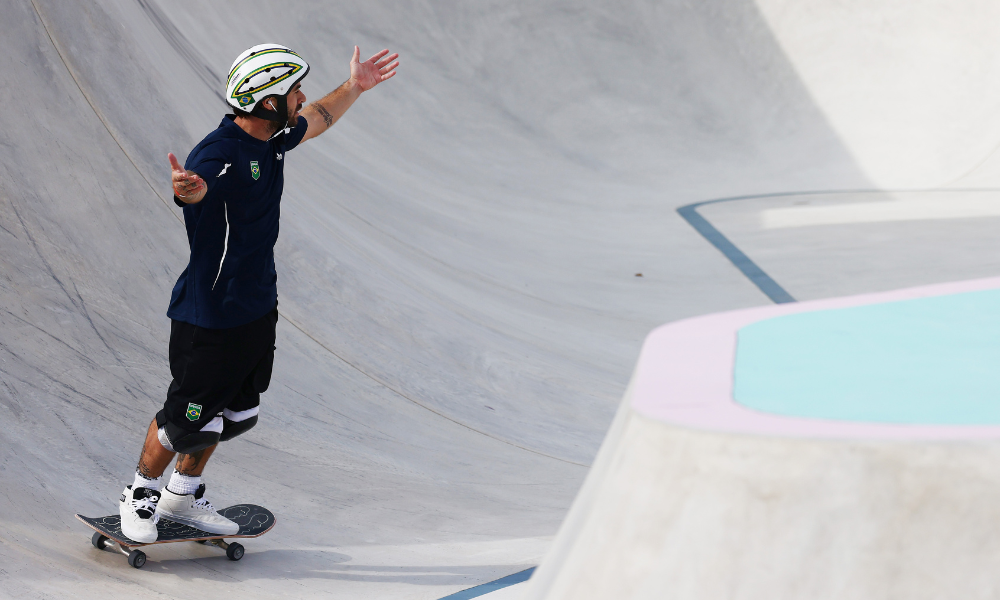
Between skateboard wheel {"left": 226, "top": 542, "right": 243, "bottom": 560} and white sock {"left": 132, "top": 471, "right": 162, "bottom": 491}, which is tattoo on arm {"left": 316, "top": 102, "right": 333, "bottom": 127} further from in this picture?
skateboard wheel {"left": 226, "top": 542, "right": 243, "bottom": 560}

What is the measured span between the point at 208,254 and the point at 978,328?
1901 millimetres

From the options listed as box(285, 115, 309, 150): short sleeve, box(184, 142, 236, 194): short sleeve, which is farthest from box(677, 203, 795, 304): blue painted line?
box(184, 142, 236, 194): short sleeve

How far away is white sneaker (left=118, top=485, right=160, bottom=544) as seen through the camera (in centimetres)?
259

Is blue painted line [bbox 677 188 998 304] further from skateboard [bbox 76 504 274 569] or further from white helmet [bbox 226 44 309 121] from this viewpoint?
white helmet [bbox 226 44 309 121]

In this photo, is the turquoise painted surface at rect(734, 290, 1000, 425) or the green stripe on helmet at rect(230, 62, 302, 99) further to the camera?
the green stripe on helmet at rect(230, 62, 302, 99)

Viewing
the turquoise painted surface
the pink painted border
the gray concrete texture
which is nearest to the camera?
the pink painted border

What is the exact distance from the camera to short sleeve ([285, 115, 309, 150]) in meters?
2.69

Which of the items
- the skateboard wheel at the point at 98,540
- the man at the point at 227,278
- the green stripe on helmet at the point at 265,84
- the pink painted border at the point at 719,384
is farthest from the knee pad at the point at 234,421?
the pink painted border at the point at 719,384

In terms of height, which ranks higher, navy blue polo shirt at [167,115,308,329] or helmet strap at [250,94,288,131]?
helmet strap at [250,94,288,131]

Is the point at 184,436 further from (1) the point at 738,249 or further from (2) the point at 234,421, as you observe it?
(1) the point at 738,249

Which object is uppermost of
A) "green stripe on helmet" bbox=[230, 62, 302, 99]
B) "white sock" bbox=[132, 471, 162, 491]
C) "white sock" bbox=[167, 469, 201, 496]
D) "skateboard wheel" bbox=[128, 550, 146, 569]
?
"green stripe on helmet" bbox=[230, 62, 302, 99]

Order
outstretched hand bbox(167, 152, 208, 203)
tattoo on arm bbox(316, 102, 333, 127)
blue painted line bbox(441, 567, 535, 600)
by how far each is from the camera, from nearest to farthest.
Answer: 1. outstretched hand bbox(167, 152, 208, 203)
2. blue painted line bbox(441, 567, 535, 600)
3. tattoo on arm bbox(316, 102, 333, 127)

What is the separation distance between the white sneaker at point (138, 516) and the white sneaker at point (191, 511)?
70 millimetres

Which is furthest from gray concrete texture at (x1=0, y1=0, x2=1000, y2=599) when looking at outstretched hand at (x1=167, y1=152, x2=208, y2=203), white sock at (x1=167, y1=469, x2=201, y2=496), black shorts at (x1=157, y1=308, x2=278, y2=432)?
outstretched hand at (x1=167, y1=152, x2=208, y2=203)
